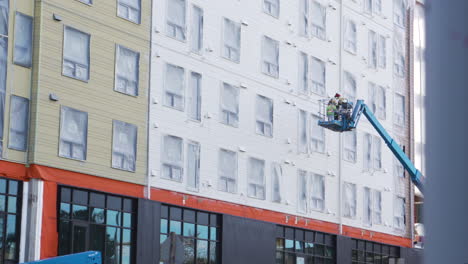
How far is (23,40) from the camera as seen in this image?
32219 millimetres

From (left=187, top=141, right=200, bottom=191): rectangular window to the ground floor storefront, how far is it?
1.92ft

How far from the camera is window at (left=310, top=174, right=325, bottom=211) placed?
46.1 meters

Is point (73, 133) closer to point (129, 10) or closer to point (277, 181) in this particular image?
point (129, 10)

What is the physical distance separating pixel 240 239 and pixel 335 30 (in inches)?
526

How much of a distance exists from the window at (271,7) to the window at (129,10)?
8631 millimetres

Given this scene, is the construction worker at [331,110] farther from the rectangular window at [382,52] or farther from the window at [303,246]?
the rectangular window at [382,52]

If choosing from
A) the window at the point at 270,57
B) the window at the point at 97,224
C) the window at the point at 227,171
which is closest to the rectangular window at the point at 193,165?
the window at the point at 227,171

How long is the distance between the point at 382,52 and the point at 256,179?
45.7 feet

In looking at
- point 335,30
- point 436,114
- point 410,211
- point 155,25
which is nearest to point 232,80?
point 155,25

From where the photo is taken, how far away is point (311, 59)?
1843 inches

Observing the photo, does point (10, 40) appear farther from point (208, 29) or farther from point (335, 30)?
point (335, 30)

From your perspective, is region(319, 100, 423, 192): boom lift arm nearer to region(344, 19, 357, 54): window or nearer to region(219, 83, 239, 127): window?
region(219, 83, 239, 127): window

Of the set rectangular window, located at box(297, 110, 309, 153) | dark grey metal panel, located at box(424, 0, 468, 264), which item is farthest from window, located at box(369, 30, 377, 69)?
dark grey metal panel, located at box(424, 0, 468, 264)

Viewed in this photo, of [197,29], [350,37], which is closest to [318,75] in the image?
[350,37]
